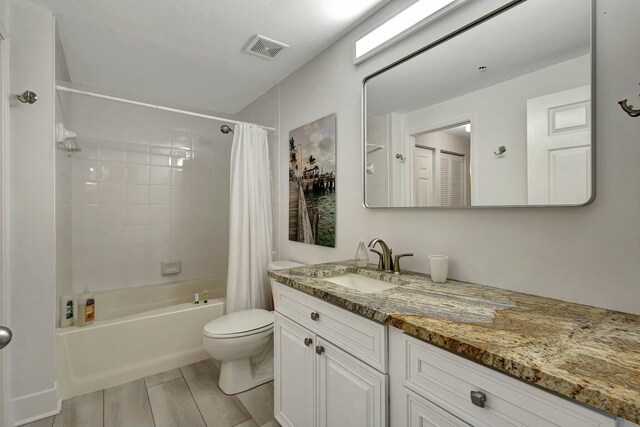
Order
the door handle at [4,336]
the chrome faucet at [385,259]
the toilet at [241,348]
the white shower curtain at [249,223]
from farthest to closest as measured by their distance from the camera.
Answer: the white shower curtain at [249,223], the toilet at [241,348], the chrome faucet at [385,259], the door handle at [4,336]

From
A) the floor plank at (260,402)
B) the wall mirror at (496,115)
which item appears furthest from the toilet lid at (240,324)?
the wall mirror at (496,115)

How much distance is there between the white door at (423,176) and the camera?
1.44 meters

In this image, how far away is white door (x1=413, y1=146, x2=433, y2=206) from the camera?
1.44 metres

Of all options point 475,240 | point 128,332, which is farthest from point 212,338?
point 475,240

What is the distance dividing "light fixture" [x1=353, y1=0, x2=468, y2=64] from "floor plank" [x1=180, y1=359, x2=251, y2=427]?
2155 mm

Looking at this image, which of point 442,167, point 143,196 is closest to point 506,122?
point 442,167

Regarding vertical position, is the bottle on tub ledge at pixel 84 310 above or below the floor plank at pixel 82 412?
above

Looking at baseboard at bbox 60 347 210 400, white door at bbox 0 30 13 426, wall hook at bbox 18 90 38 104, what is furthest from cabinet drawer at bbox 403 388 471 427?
wall hook at bbox 18 90 38 104

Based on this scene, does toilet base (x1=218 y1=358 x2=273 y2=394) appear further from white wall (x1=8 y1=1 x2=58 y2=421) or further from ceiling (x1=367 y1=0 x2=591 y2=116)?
ceiling (x1=367 y1=0 x2=591 y2=116)

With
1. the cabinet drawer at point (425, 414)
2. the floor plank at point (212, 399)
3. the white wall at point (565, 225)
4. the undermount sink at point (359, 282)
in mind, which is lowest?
the floor plank at point (212, 399)

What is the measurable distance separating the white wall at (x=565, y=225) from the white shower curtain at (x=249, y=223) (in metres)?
0.96

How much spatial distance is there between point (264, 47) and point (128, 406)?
2424 millimetres

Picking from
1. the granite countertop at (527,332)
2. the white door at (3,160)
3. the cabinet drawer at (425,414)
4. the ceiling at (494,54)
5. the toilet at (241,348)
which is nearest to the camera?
the granite countertop at (527,332)

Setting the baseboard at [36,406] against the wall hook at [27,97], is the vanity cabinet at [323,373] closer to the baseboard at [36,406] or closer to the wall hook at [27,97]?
the baseboard at [36,406]
